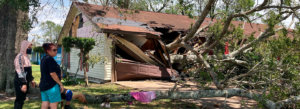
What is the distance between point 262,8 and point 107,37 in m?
6.57

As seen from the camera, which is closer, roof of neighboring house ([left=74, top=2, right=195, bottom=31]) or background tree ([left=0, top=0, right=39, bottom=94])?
background tree ([left=0, top=0, right=39, bottom=94])

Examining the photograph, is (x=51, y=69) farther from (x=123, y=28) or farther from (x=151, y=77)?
(x=151, y=77)

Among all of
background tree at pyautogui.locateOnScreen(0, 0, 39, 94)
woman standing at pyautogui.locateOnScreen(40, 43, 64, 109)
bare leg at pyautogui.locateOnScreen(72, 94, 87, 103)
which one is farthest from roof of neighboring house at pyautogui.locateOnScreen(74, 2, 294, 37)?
woman standing at pyautogui.locateOnScreen(40, 43, 64, 109)

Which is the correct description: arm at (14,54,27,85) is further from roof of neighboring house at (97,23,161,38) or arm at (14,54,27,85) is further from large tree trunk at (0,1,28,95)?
roof of neighboring house at (97,23,161,38)

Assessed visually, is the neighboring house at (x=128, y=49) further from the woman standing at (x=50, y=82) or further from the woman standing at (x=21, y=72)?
the woman standing at (x=50, y=82)

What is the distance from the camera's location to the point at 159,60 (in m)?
12.1

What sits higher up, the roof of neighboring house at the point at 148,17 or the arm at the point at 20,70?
the roof of neighboring house at the point at 148,17

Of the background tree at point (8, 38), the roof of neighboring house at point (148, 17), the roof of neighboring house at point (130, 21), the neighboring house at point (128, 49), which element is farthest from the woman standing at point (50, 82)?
the roof of neighboring house at point (148, 17)

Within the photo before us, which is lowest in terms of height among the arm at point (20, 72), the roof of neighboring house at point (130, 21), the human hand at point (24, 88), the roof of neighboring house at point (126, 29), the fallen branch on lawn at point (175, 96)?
the fallen branch on lawn at point (175, 96)

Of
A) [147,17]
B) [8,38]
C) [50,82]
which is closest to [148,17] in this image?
[147,17]

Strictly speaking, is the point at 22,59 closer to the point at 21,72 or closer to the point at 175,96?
the point at 21,72

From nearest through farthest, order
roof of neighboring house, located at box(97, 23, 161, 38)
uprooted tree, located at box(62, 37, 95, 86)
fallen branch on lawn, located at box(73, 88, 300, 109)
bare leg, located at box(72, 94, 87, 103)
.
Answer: fallen branch on lawn, located at box(73, 88, 300, 109)
bare leg, located at box(72, 94, 87, 103)
uprooted tree, located at box(62, 37, 95, 86)
roof of neighboring house, located at box(97, 23, 161, 38)

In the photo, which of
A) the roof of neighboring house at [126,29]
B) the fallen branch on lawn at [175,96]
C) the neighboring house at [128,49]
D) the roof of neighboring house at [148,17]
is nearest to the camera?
the fallen branch on lawn at [175,96]

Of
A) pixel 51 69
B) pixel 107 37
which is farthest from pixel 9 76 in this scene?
pixel 107 37
